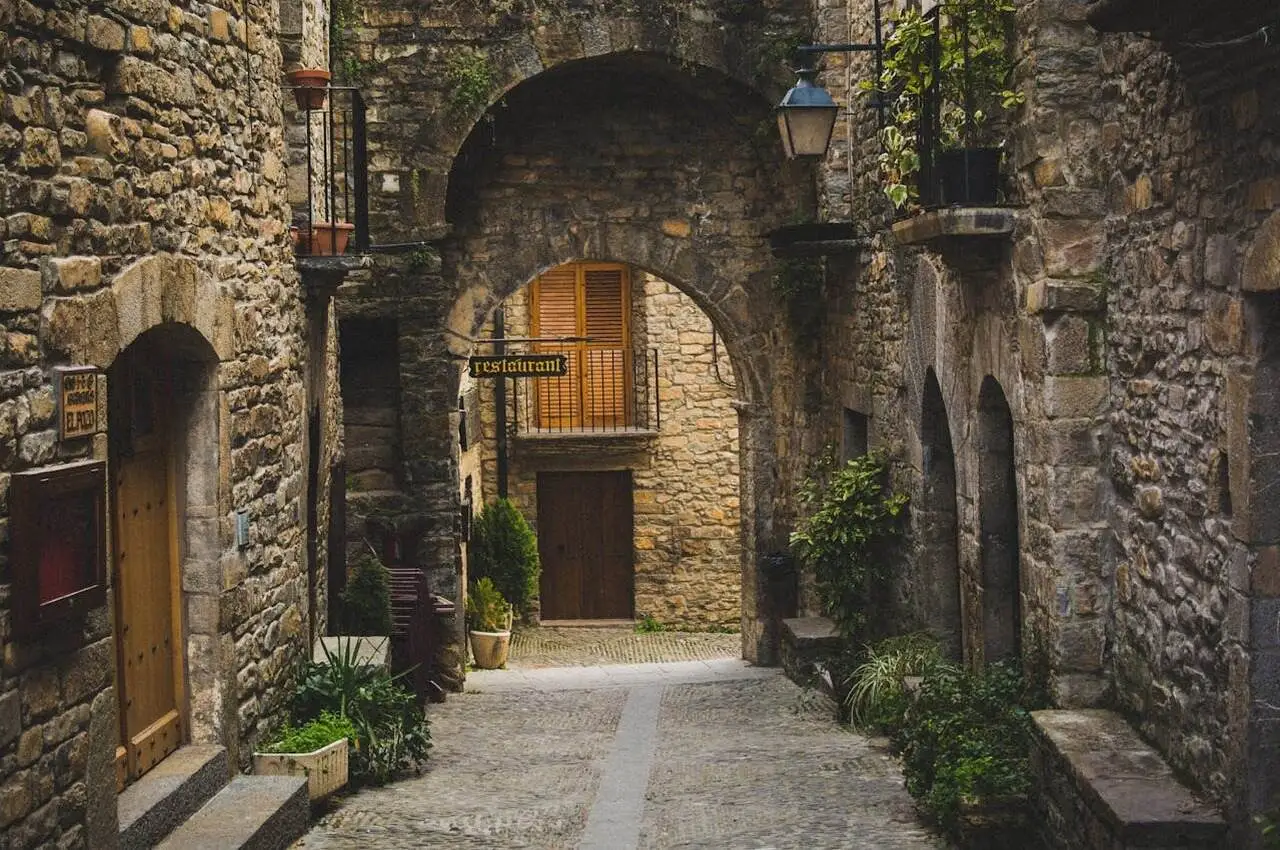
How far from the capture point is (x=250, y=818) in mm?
6609

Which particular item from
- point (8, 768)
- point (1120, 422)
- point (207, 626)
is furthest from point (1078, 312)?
point (8, 768)

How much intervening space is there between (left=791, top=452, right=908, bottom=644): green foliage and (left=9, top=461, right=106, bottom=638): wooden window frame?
5934mm

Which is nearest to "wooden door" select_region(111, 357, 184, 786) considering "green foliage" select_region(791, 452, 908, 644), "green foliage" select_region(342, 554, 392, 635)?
"green foliage" select_region(342, 554, 392, 635)

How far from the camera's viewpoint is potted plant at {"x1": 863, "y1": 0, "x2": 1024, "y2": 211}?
715 centimetres

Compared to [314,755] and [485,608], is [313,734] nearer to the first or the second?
[314,755]

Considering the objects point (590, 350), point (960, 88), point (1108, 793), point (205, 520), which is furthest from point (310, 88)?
Result: point (590, 350)

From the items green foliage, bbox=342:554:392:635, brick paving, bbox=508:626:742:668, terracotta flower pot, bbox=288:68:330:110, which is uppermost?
terracotta flower pot, bbox=288:68:330:110

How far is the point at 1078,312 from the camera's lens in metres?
6.74

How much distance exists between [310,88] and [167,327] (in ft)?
7.50

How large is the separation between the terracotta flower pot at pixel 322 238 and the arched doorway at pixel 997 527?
11.3ft

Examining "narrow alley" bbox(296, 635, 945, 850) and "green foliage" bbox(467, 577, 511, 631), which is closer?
"narrow alley" bbox(296, 635, 945, 850)

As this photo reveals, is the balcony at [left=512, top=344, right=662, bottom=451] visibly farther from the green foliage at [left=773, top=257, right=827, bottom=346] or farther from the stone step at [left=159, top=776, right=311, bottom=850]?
the stone step at [left=159, top=776, right=311, bottom=850]

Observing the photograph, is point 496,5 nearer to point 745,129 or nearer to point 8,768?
point 745,129

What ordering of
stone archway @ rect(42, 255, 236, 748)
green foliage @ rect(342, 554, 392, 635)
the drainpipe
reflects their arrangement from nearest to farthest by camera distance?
stone archway @ rect(42, 255, 236, 748) → green foliage @ rect(342, 554, 392, 635) → the drainpipe
